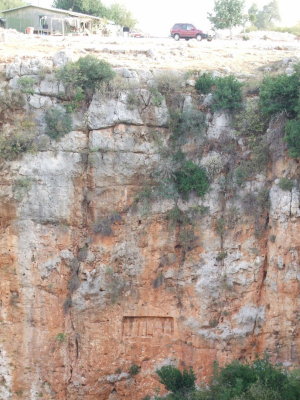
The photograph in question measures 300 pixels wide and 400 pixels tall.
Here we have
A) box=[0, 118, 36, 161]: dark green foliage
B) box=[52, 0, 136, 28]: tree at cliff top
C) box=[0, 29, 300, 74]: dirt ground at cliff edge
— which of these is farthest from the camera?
box=[52, 0, 136, 28]: tree at cliff top

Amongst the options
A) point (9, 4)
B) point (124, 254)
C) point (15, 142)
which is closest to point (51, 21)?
point (15, 142)

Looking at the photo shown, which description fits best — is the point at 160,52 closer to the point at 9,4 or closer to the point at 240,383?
the point at 240,383

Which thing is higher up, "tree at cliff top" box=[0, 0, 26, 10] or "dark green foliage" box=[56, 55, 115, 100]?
"tree at cliff top" box=[0, 0, 26, 10]

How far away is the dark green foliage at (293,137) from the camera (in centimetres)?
1298

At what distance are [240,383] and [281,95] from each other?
6117mm

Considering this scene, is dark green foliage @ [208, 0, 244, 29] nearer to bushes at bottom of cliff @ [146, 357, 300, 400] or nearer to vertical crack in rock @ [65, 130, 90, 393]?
vertical crack in rock @ [65, 130, 90, 393]

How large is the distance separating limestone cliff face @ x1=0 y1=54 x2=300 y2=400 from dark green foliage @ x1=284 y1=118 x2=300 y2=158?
0.37m

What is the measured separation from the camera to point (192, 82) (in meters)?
14.6

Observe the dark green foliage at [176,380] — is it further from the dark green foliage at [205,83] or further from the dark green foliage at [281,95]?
the dark green foliage at [205,83]

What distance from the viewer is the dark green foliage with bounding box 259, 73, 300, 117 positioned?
13477 millimetres

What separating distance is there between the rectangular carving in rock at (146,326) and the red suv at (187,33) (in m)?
14.7

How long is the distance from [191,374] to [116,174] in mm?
4593

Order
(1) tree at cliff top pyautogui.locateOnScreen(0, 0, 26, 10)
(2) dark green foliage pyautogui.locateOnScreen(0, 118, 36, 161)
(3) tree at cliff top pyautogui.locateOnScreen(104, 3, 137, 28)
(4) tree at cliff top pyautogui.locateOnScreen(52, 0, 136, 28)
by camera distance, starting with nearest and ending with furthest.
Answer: (2) dark green foliage pyautogui.locateOnScreen(0, 118, 36, 161) < (4) tree at cliff top pyautogui.locateOnScreen(52, 0, 136, 28) < (3) tree at cliff top pyautogui.locateOnScreen(104, 3, 137, 28) < (1) tree at cliff top pyautogui.locateOnScreen(0, 0, 26, 10)

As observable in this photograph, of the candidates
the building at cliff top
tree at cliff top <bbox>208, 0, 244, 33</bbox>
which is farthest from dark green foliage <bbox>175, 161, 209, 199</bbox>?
tree at cliff top <bbox>208, 0, 244, 33</bbox>
